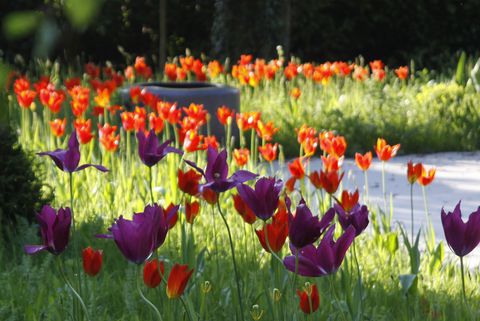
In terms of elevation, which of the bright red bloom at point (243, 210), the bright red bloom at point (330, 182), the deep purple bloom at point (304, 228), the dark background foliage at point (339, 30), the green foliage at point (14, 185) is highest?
the dark background foliage at point (339, 30)

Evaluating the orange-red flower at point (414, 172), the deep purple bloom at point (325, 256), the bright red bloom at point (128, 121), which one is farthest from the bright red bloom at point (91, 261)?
the bright red bloom at point (128, 121)

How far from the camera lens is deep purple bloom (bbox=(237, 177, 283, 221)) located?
70.1 inches

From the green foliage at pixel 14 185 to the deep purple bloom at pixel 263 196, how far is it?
2.03m

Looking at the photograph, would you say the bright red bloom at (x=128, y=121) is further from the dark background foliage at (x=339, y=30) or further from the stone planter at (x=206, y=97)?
the dark background foliage at (x=339, y=30)

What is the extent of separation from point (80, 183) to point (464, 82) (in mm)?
4843

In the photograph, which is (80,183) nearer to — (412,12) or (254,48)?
(254,48)

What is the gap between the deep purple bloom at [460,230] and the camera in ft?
6.02

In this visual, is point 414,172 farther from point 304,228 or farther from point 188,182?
point 304,228

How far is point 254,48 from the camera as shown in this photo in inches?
385

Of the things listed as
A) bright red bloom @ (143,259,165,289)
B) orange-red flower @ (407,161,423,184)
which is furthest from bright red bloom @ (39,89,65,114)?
bright red bloom @ (143,259,165,289)

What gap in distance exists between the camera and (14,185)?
365 centimetres

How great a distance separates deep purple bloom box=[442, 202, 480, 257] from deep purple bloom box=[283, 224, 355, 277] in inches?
11.8

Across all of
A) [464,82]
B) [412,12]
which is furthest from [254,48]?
[412,12]

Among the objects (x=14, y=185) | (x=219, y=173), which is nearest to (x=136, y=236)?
(x=219, y=173)
